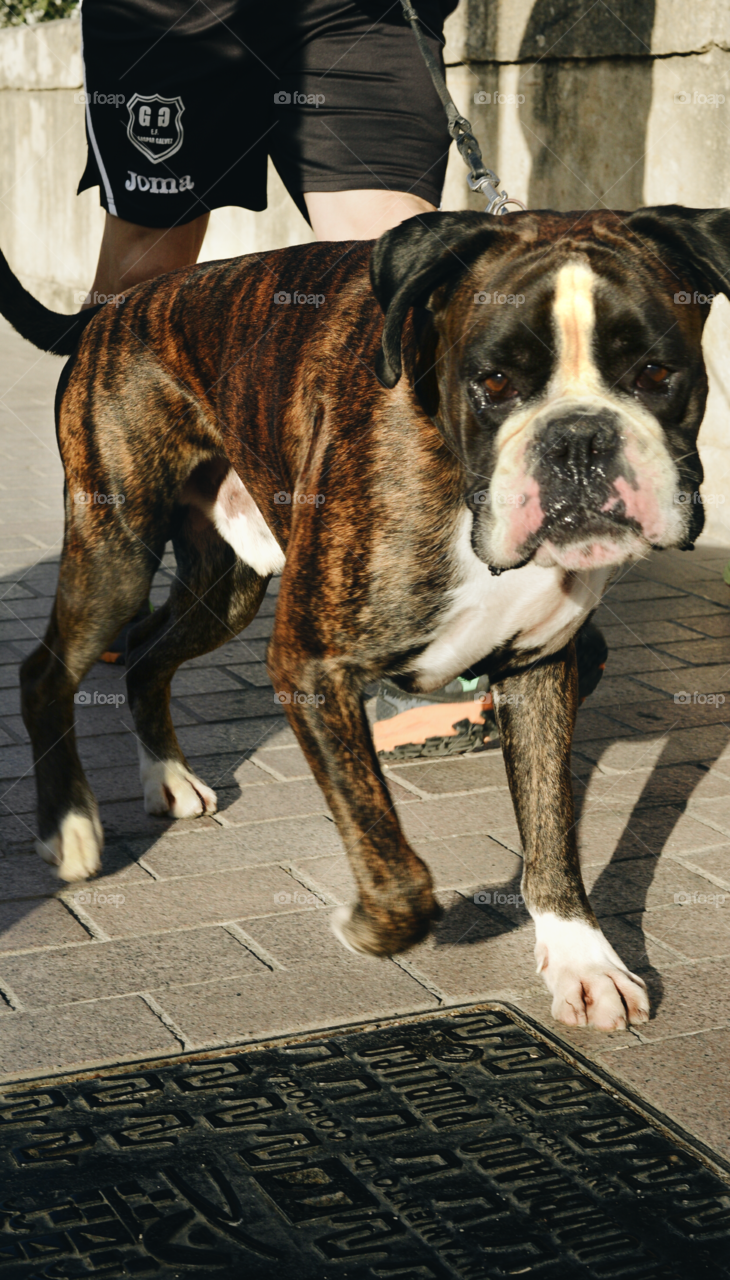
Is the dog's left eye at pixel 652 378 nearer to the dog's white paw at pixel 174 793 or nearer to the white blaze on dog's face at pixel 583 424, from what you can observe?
the white blaze on dog's face at pixel 583 424

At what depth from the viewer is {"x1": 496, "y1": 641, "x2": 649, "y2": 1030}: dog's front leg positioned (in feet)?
8.78

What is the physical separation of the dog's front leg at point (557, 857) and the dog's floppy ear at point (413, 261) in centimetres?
76

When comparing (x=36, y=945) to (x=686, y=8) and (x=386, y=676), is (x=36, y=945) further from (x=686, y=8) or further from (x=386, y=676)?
(x=686, y=8)

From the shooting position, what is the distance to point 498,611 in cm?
278

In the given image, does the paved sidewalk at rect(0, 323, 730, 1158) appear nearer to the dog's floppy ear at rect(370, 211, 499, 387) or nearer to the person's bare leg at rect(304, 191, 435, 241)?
the dog's floppy ear at rect(370, 211, 499, 387)

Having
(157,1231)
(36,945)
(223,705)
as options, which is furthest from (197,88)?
(157,1231)

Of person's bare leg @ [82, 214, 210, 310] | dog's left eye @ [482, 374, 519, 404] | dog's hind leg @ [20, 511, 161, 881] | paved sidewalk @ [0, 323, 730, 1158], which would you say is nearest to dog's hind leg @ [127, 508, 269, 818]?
paved sidewalk @ [0, 323, 730, 1158]

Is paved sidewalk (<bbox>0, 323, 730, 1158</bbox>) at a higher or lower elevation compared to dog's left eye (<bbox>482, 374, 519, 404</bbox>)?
lower

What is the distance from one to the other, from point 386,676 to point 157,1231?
1.17m

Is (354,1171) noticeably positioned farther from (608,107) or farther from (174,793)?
(608,107)

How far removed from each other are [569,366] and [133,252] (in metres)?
2.17

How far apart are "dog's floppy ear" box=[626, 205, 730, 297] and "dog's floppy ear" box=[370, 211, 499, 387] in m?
0.28

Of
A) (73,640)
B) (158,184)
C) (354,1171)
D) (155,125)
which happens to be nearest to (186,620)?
(73,640)

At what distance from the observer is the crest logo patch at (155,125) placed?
398 centimetres
